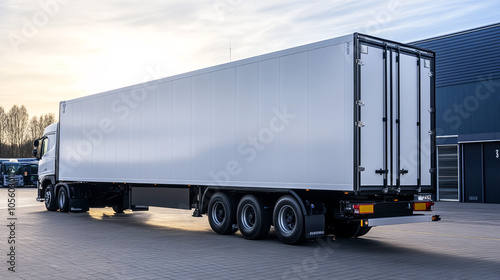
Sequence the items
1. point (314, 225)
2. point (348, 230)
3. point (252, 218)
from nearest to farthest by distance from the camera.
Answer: point (314, 225) → point (252, 218) → point (348, 230)

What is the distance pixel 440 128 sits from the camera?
30516 mm

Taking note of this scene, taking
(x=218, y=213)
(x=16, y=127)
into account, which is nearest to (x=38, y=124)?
(x=16, y=127)

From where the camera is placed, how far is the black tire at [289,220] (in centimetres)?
1086

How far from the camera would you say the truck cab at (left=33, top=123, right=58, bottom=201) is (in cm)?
2053

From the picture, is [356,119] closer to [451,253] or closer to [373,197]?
[373,197]

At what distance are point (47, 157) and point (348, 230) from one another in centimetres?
1284

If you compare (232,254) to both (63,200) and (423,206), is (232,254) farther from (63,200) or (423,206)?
(63,200)

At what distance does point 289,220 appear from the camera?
11352mm

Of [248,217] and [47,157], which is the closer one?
[248,217]

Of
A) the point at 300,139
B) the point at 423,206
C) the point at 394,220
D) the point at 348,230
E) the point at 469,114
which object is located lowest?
the point at 348,230

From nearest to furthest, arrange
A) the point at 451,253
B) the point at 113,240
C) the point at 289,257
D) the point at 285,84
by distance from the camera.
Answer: the point at 289,257
the point at 451,253
the point at 285,84
the point at 113,240

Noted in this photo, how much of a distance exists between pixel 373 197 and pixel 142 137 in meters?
7.16

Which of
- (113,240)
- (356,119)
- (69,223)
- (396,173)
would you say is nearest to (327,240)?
(396,173)

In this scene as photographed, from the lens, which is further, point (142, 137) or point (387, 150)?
point (142, 137)
